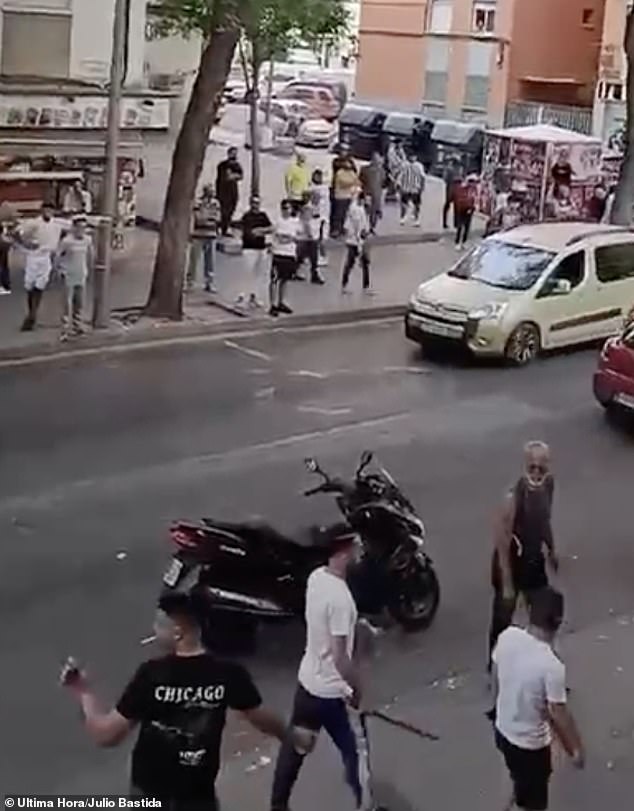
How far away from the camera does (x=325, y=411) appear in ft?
58.1

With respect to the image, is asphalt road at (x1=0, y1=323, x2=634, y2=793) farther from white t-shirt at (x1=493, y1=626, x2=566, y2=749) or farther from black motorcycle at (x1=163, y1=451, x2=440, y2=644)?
white t-shirt at (x1=493, y1=626, x2=566, y2=749)

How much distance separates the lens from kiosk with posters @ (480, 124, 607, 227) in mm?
33438

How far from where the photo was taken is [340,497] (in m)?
11.5

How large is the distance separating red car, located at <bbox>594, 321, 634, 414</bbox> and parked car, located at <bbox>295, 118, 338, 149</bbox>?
30.4 m

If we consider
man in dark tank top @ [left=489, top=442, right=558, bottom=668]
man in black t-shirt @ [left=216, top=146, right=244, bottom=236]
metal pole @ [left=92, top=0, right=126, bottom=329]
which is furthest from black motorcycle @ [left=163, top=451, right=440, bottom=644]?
man in black t-shirt @ [left=216, top=146, right=244, bottom=236]

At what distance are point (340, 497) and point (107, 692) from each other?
7.54 ft

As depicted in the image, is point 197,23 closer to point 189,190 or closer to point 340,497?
point 189,190

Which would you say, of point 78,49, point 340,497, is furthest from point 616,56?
point 340,497

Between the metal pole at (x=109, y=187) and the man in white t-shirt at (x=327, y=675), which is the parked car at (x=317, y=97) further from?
the man in white t-shirt at (x=327, y=675)

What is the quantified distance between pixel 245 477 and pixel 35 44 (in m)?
11.9

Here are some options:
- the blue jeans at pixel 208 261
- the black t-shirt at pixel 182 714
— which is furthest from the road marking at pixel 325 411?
the black t-shirt at pixel 182 714

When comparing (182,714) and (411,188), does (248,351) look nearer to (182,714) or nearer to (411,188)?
(411,188)

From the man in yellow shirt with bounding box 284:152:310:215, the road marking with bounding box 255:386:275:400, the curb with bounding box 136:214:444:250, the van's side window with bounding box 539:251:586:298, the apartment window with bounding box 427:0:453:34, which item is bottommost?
the road marking with bounding box 255:386:275:400

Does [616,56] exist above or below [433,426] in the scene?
above
